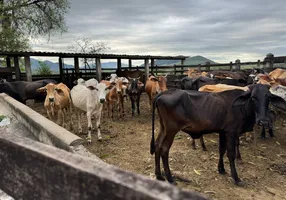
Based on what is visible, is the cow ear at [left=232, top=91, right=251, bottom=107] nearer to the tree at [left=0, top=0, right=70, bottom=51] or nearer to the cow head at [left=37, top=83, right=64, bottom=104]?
the cow head at [left=37, top=83, right=64, bottom=104]

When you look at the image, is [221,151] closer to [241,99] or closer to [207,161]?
[207,161]

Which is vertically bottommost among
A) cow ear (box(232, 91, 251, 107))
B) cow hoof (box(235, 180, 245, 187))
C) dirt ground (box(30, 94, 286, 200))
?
dirt ground (box(30, 94, 286, 200))

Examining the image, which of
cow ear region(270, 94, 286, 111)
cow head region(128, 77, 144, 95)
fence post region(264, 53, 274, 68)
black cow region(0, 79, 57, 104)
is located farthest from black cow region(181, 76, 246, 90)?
black cow region(0, 79, 57, 104)

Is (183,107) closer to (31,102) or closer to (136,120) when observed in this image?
(136,120)

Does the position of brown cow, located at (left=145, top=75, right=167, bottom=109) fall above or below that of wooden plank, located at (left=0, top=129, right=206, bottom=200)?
below

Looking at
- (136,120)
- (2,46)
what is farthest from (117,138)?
(2,46)

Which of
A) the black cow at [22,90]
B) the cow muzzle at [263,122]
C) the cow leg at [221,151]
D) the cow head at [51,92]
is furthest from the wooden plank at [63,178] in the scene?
the black cow at [22,90]

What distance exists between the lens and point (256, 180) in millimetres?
4484

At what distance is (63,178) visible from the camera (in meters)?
0.97

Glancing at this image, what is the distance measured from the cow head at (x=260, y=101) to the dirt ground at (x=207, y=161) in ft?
3.67

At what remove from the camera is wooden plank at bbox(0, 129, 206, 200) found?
0.76 m

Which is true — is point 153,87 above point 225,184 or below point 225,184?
above

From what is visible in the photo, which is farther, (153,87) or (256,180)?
(153,87)

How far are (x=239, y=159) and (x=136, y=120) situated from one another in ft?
15.3
